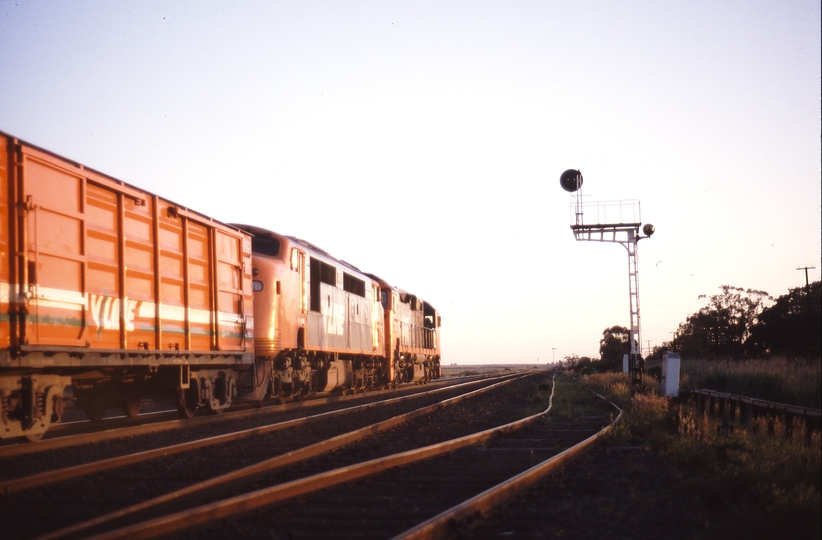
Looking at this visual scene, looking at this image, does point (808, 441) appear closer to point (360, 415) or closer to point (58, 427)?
point (360, 415)

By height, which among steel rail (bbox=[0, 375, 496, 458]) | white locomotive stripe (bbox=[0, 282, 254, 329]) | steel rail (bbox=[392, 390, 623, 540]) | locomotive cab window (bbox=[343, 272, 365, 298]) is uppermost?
locomotive cab window (bbox=[343, 272, 365, 298])

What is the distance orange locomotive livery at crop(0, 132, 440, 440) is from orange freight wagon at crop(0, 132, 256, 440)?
2 centimetres

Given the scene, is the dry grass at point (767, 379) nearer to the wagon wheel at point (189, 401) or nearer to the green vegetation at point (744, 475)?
the green vegetation at point (744, 475)

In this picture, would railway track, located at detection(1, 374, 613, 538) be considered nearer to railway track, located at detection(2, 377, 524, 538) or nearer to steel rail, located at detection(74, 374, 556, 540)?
steel rail, located at detection(74, 374, 556, 540)

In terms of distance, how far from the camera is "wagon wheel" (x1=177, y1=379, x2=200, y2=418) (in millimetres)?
13250

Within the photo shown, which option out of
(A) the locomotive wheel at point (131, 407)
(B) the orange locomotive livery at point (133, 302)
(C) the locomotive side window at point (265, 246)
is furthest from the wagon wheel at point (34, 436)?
(C) the locomotive side window at point (265, 246)

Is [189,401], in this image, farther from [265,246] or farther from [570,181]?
[570,181]

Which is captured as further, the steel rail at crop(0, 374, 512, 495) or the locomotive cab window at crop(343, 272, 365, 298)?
the locomotive cab window at crop(343, 272, 365, 298)

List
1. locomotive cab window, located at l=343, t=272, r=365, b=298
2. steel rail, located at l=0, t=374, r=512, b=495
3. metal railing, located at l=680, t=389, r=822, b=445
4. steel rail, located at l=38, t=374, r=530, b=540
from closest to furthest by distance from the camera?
1. steel rail, located at l=38, t=374, r=530, b=540
2. steel rail, located at l=0, t=374, r=512, b=495
3. metal railing, located at l=680, t=389, r=822, b=445
4. locomotive cab window, located at l=343, t=272, r=365, b=298

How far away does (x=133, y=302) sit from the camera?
34.3 feet

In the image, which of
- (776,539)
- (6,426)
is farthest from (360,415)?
(776,539)

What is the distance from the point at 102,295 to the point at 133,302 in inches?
30.3

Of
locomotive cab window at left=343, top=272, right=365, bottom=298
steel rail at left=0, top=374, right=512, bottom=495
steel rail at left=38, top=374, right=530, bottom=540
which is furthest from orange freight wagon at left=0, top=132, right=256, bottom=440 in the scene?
locomotive cab window at left=343, top=272, right=365, bottom=298

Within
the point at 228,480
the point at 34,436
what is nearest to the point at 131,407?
the point at 34,436
